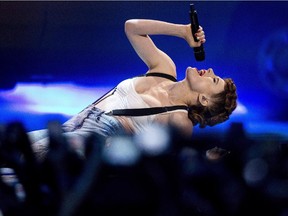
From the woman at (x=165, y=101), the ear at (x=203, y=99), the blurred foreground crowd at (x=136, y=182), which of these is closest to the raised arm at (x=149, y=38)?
the woman at (x=165, y=101)

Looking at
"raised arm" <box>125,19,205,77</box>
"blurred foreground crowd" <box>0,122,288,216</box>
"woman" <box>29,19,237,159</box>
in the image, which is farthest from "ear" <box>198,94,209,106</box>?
"blurred foreground crowd" <box>0,122,288,216</box>

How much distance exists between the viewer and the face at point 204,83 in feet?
5.90

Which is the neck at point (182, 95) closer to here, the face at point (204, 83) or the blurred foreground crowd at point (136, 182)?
the face at point (204, 83)

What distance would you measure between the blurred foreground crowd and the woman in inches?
40.0

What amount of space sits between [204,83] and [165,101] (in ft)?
0.51

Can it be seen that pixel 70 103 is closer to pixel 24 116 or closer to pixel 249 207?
pixel 24 116

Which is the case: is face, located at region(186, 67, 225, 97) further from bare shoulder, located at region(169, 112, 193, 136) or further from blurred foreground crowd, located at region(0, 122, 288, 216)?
blurred foreground crowd, located at region(0, 122, 288, 216)

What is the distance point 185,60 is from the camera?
212cm

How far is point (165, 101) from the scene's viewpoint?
1.81 meters

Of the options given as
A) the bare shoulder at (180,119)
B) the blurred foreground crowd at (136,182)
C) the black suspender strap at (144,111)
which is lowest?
the bare shoulder at (180,119)

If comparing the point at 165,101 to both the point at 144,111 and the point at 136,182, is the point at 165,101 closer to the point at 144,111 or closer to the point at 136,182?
the point at 144,111

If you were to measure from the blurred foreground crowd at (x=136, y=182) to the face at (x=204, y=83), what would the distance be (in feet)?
3.56

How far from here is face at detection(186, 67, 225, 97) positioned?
180 centimetres

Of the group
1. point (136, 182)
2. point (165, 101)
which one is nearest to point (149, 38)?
point (165, 101)
